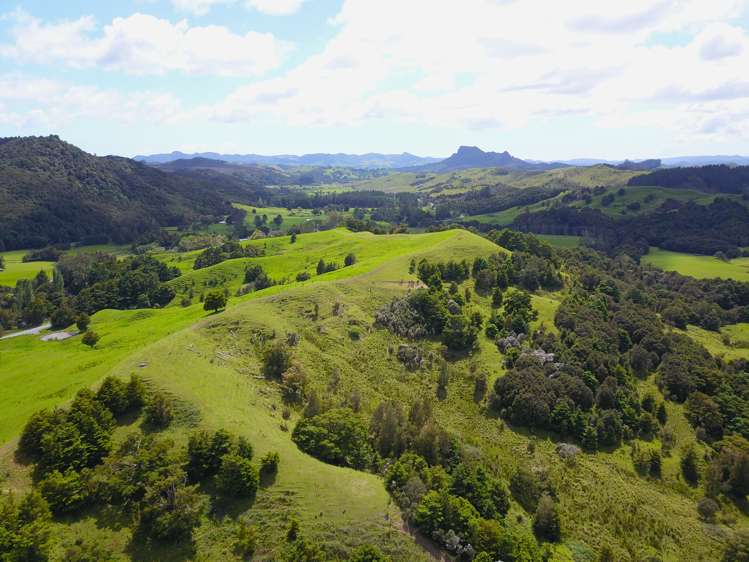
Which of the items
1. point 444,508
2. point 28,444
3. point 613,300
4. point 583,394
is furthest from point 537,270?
point 28,444

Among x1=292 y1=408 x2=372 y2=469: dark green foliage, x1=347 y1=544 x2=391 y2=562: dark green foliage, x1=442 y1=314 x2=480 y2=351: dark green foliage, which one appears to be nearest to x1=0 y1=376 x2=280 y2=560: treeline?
x1=292 y1=408 x2=372 y2=469: dark green foliage

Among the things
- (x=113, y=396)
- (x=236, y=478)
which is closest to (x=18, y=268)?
(x=113, y=396)

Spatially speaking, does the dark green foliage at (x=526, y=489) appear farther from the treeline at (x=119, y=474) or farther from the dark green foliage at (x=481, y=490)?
the treeline at (x=119, y=474)

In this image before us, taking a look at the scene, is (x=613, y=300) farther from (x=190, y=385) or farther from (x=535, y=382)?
(x=190, y=385)

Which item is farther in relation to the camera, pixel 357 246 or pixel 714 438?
pixel 357 246

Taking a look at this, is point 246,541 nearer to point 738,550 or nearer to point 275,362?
point 275,362

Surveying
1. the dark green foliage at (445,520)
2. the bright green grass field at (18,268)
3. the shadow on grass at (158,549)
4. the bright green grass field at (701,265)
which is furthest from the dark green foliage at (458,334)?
the bright green grass field at (18,268)
